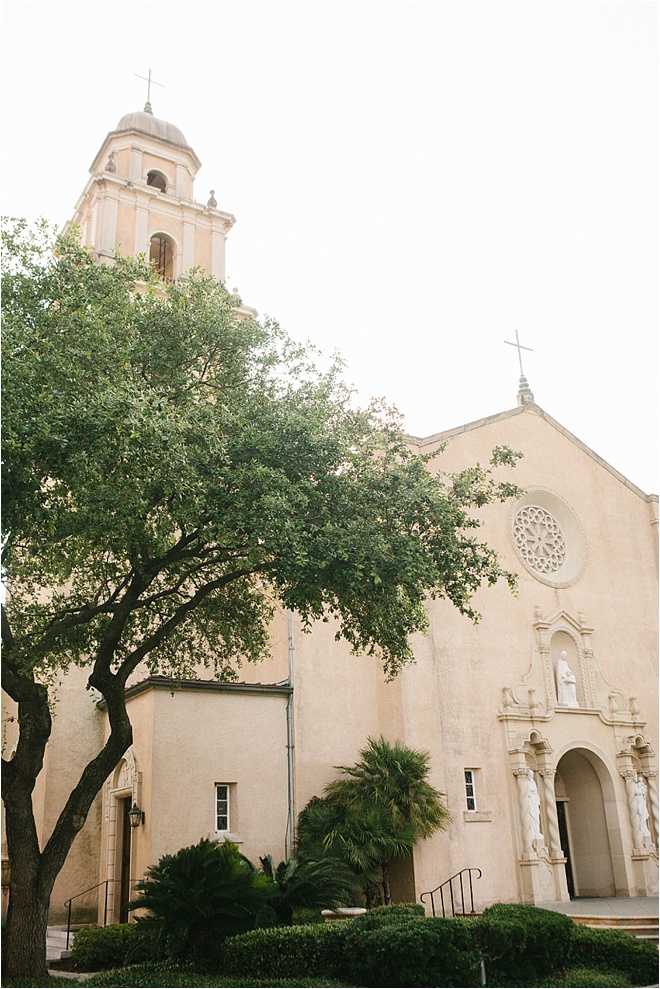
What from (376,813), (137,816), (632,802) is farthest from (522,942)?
(632,802)

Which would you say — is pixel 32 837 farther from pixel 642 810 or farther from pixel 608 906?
pixel 642 810

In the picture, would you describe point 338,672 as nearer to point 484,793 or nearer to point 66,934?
point 484,793

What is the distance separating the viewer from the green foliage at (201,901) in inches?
492

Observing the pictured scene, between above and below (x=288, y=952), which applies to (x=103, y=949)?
below

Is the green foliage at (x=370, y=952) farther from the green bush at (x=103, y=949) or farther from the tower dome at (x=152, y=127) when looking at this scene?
the tower dome at (x=152, y=127)

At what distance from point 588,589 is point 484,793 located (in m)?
7.21

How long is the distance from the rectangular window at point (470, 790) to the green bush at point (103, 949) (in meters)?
8.86

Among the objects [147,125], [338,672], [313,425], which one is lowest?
[338,672]

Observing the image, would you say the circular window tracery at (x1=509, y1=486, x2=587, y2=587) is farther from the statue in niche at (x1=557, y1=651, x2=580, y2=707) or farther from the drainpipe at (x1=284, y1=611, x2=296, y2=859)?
the drainpipe at (x1=284, y1=611, x2=296, y2=859)

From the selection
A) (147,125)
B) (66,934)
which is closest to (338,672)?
(66,934)

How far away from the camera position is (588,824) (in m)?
23.2

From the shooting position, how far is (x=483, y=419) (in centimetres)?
2450

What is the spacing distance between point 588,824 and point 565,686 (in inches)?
145

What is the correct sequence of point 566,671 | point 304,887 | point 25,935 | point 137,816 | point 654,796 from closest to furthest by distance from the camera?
1. point 25,935
2. point 304,887
3. point 137,816
4. point 654,796
5. point 566,671
